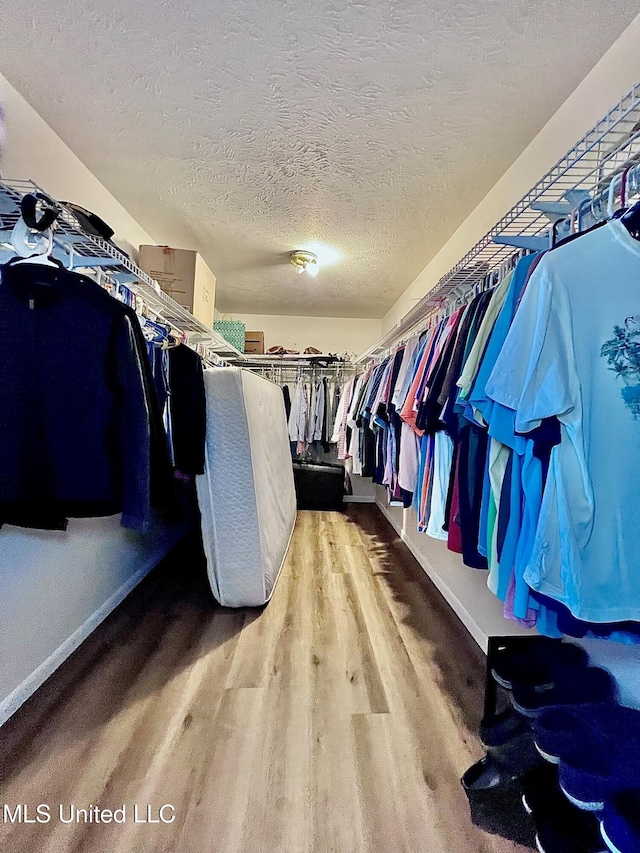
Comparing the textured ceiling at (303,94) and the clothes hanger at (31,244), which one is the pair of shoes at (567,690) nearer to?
the clothes hanger at (31,244)

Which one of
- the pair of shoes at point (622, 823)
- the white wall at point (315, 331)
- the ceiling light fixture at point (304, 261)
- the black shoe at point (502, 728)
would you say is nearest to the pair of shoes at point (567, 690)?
the black shoe at point (502, 728)

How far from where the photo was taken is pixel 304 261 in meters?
2.92

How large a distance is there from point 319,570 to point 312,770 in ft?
4.83

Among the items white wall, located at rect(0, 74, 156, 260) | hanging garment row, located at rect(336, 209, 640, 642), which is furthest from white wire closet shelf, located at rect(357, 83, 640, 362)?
white wall, located at rect(0, 74, 156, 260)

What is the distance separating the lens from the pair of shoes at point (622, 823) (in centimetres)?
72

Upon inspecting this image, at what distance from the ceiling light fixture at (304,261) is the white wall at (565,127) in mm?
1050

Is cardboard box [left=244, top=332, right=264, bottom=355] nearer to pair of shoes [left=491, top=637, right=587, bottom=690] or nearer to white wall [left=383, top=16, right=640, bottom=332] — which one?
white wall [left=383, top=16, right=640, bottom=332]

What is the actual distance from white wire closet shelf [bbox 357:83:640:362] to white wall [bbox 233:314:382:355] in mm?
2137

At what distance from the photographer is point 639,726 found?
0.94m

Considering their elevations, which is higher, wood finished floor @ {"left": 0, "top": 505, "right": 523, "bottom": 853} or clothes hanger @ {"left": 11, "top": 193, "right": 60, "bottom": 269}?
clothes hanger @ {"left": 11, "top": 193, "right": 60, "bottom": 269}

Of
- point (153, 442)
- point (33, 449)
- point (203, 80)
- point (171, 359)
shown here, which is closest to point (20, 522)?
point (33, 449)

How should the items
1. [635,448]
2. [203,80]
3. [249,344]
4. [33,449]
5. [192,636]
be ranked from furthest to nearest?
[249,344]
[192,636]
[203,80]
[33,449]
[635,448]

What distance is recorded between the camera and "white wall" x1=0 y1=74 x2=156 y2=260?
1.46m

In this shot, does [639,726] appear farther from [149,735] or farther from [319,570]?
[319,570]
